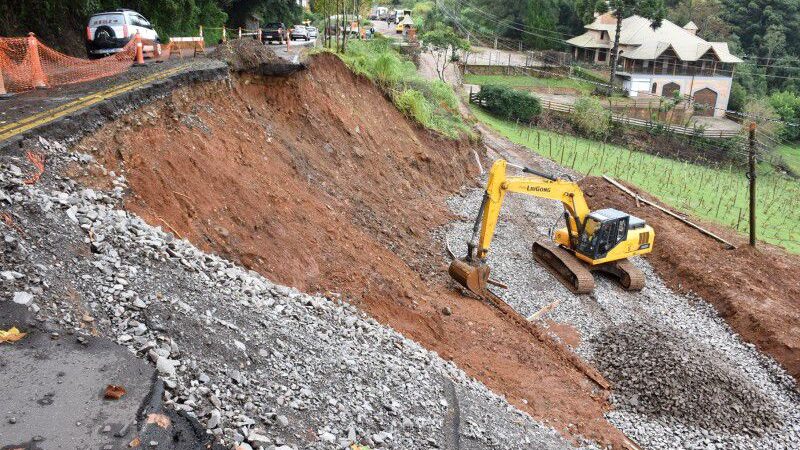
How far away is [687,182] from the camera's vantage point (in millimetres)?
30078

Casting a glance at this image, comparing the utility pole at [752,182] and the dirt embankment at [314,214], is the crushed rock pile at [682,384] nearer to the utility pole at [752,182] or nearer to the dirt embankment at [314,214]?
the dirt embankment at [314,214]

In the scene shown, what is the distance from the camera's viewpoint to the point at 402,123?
23875 mm

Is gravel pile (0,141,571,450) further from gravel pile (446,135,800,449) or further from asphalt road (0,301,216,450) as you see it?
gravel pile (446,135,800,449)

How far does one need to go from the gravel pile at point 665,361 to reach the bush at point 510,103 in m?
24.3

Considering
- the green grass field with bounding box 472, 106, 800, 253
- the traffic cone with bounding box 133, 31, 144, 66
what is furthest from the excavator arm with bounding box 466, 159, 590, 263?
the green grass field with bounding box 472, 106, 800, 253

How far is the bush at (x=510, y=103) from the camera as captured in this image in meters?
41.5

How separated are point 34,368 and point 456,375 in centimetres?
628

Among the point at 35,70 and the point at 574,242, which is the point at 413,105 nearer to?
the point at 574,242

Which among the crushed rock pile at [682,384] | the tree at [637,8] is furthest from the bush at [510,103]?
the crushed rock pile at [682,384]

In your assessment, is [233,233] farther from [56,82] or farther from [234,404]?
[56,82]

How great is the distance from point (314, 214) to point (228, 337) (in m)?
6.87

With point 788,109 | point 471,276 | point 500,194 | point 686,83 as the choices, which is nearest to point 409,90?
point 500,194

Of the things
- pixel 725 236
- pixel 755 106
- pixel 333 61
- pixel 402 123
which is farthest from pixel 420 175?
pixel 755 106

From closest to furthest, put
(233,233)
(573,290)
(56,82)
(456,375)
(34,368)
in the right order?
(34,368) < (456,375) < (233,233) < (56,82) < (573,290)
